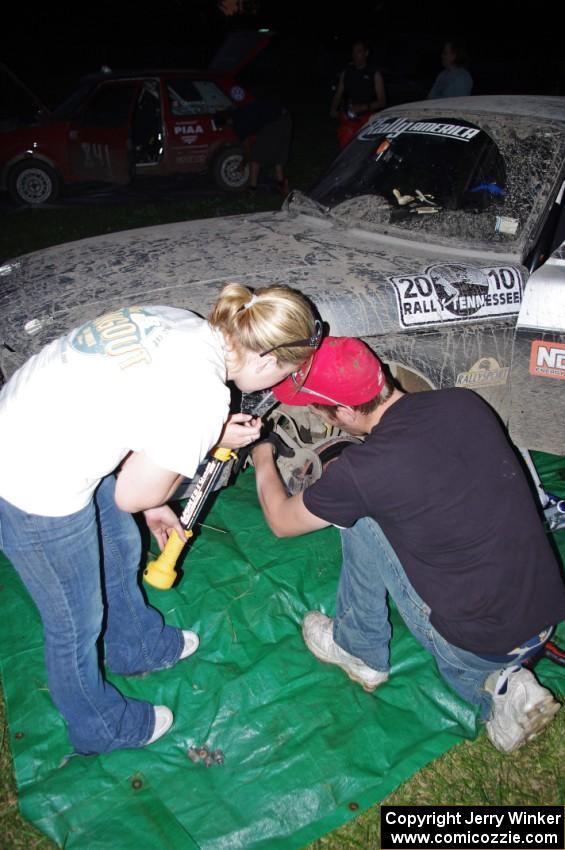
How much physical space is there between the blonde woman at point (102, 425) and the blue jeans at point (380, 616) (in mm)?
614

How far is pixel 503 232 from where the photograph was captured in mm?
2971

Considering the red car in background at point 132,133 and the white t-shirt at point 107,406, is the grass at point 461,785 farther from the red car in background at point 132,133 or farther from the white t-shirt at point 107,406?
the red car in background at point 132,133

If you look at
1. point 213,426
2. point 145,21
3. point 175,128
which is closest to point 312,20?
point 145,21


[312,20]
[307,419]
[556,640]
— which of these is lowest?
[556,640]

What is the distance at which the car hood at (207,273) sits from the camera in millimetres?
2557

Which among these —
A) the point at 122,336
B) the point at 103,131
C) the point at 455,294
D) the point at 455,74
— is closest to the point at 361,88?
the point at 455,74

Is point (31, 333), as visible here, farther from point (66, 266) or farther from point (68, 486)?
point (68, 486)

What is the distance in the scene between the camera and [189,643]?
2701 millimetres

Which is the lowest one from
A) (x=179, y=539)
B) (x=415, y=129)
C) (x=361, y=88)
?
(x=179, y=539)

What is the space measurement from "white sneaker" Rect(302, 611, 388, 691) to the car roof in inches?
100.0

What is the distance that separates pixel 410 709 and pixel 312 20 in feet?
94.4

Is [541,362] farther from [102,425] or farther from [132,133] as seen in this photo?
[132,133]

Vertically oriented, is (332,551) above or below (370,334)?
below

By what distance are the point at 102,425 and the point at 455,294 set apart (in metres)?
1.66
